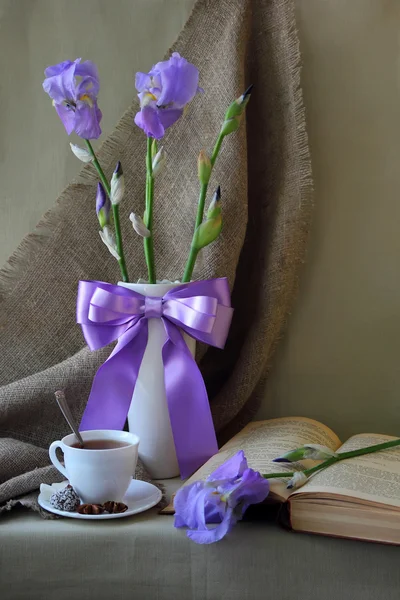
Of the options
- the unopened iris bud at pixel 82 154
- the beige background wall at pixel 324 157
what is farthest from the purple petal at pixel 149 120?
the beige background wall at pixel 324 157

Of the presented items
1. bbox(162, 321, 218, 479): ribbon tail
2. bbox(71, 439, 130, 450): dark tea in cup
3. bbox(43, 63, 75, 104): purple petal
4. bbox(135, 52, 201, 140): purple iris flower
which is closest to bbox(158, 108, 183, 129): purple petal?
bbox(135, 52, 201, 140): purple iris flower

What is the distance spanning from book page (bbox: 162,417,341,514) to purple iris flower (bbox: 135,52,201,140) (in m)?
0.38

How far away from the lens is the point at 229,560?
2.17 ft

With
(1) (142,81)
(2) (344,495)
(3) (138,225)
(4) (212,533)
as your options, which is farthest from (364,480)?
(1) (142,81)

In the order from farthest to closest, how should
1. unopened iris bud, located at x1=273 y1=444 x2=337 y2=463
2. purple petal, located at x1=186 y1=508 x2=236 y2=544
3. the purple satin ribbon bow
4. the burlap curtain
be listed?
the burlap curtain, the purple satin ribbon bow, unopened iris bud, located at x1=273 y1=444 x2=337 y2=463, purple petal, located at x1=186 y1=508 x2=236 y2=544

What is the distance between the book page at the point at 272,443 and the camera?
2.53 ft

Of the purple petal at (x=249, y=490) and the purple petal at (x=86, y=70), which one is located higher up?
the purple petal at (x=86, y=70)

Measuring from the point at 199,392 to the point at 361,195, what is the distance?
16.7 inches

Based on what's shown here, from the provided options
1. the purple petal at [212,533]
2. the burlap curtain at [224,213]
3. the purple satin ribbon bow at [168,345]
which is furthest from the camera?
the burlap curtain at [224,213]

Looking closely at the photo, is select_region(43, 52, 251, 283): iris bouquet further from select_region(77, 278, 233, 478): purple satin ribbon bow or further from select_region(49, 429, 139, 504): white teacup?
select_region(49, 429, 139, 504): white teacup

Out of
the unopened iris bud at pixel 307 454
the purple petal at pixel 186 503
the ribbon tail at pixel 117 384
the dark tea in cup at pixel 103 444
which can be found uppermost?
the ribbon tail at pixel 117 384

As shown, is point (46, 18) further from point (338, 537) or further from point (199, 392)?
point (338, 537)

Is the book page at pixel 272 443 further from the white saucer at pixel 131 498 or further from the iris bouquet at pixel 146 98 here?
the iris bouquet at pixel 146 98

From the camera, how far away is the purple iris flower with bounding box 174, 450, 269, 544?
65 cm
